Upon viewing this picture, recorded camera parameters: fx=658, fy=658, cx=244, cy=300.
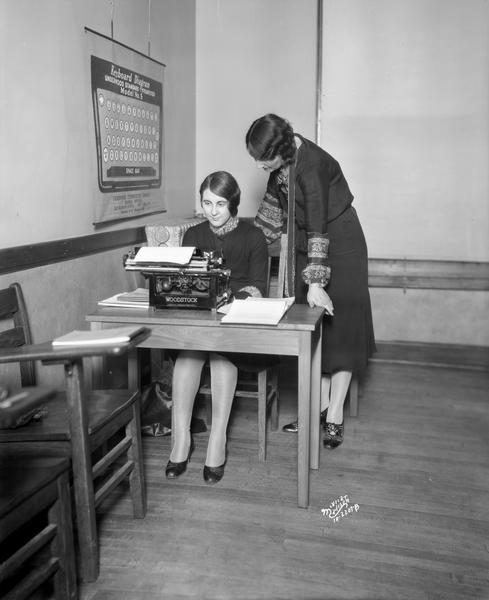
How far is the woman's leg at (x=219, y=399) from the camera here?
2686 millimetres

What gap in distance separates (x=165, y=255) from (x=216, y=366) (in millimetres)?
569

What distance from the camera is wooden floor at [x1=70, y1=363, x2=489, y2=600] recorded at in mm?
1987

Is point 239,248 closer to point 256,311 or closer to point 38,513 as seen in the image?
point 256,311

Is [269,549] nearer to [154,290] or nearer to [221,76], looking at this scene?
[154,290]

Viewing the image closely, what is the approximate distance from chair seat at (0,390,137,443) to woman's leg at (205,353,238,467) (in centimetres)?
53

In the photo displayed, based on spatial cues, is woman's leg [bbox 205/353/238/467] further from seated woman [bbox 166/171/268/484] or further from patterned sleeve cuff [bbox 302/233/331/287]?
patterned sleeve cuff [bbox 302/233/331/287]

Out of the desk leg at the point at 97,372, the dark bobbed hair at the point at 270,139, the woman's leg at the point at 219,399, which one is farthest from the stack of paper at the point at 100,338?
the desk leg at the point at 97,372

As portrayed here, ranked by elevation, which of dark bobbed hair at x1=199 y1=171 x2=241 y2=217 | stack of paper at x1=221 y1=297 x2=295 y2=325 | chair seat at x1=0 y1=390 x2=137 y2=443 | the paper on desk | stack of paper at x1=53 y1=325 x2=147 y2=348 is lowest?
chair seat at x1=0 y1=390 x2=137 y2=443

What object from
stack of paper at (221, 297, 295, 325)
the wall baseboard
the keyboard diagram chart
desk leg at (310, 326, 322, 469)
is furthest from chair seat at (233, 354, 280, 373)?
the wall baseboard

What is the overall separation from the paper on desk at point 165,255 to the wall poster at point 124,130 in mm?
779

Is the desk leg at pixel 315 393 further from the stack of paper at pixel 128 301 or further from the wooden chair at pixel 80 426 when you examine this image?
the wooden chair at pixel 80 426

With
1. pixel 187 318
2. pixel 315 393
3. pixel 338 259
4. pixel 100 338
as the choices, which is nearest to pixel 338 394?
pixel 315 393

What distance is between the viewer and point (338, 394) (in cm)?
307

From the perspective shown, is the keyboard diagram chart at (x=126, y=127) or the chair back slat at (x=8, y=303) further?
the keyboard diagram chart at (x=126, y=127)
